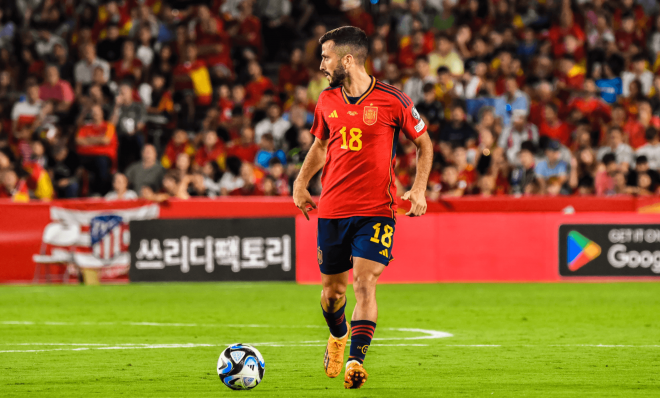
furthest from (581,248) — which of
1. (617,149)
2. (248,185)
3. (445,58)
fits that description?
(445,58)

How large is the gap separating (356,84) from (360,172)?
1.97 feet

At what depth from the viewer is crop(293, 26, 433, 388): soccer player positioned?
22.2ft

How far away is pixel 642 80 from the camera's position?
66.9 feet

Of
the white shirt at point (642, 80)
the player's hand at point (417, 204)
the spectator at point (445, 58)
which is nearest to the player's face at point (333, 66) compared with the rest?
the player's hand at point (417, 204)

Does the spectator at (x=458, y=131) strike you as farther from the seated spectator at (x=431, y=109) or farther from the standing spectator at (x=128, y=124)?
the standing spectator at (x=128, y=124)

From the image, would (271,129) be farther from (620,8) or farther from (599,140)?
(620,8)

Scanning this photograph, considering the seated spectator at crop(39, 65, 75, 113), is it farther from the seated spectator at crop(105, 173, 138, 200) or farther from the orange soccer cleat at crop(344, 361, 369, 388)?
the orange soccer cleat at crop(344, 361, 369, 388)

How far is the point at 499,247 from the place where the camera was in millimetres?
16391

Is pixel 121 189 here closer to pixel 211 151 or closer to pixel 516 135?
pixel 211 151

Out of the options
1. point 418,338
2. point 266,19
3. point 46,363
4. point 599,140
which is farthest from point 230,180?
point 46,363

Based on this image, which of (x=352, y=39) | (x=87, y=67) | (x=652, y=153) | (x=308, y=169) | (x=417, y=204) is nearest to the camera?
(x=417, y=204)

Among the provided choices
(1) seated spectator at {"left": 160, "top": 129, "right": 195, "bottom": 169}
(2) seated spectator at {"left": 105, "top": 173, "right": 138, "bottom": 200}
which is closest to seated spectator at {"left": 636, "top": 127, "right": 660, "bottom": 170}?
(1) seated spectator at {"left": 160, "top": 129, "right": 195, "bottom": 169}

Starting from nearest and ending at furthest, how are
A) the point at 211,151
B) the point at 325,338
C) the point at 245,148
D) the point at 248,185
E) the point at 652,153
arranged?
the point at 325,338 < the point at 248,185 < the point at 652,153 < the point at 245,148 < the point at 211,151

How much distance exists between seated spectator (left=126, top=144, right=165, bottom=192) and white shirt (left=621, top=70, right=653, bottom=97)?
9566 mm
